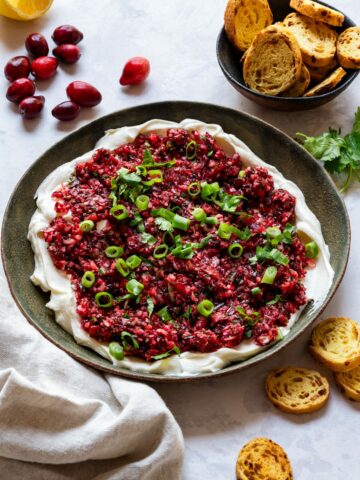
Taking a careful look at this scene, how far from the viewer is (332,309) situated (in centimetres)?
512

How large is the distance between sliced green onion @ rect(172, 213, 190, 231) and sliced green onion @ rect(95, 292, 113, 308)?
67cm

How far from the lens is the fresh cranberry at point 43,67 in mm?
6125

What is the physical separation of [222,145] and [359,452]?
91.8 inches

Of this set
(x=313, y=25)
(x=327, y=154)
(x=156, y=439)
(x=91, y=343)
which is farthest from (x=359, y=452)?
(x=313, y=25)

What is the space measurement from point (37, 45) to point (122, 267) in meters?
2.42

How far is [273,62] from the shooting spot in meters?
5.60

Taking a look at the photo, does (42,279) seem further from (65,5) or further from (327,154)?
(65,5)

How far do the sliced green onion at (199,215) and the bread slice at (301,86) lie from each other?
1306 mm

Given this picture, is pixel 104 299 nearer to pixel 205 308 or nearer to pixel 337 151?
pixel 205 308

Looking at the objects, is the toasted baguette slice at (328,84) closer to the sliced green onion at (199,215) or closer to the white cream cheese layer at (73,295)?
the white cream cheese layer at (73,295)

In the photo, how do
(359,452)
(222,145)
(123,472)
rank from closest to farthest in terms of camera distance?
(123,472)
(359,452)
(222,145)

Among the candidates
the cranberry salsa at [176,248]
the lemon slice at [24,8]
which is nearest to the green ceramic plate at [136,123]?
the cranberry salsa at [176,248]

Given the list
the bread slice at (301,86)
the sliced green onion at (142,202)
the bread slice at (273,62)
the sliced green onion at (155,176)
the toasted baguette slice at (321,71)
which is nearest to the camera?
the sliced green onion at (142,202)

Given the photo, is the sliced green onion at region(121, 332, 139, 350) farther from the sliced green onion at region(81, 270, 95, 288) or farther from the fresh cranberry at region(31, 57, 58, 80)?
the fresh cranberry at region(31, 57, 58, 80)
